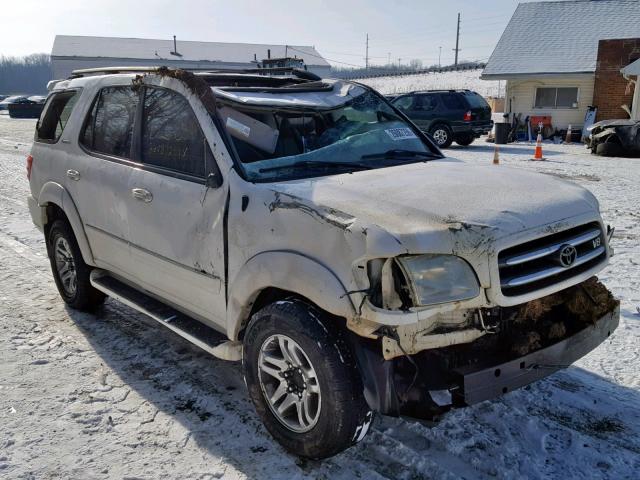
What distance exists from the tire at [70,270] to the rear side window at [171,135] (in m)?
1.45

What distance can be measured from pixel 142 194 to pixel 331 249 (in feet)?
5.55

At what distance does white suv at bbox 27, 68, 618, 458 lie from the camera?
248 centimetres

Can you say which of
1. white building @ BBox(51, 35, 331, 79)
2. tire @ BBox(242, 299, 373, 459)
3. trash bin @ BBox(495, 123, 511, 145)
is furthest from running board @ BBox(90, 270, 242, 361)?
white building @ BBox(51, 35, 331, 79)

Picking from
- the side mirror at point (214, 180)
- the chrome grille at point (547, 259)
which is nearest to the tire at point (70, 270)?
the side mirror at point (214, 180)

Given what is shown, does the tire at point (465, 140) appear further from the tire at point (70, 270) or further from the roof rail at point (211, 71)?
the tire at point (70, 270)

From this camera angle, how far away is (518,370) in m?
2.61

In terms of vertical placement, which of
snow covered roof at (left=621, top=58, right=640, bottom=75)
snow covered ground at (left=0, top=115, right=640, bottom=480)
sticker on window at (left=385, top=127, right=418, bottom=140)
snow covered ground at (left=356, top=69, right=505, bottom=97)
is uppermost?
snow covered ground at (left=356, top=69, right=505, bottom=97)

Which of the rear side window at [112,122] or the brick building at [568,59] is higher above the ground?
the brick building at [568,59]

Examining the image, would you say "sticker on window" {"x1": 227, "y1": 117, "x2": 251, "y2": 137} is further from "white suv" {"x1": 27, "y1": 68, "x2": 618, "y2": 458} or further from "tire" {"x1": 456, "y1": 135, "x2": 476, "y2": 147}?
"tire" {"x1": 456, "y1": 135, "x2": 476, "y2": 147}

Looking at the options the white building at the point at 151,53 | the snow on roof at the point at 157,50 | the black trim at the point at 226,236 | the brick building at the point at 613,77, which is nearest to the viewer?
the black trim at the point at 226,236

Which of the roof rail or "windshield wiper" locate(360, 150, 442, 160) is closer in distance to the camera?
"windshield wiper" locate(360, 150, 442, 160)

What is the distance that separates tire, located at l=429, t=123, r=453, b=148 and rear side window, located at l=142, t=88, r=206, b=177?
50.3 feet

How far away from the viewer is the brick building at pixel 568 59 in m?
22.0

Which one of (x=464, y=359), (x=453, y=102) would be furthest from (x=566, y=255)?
(x=453, y=102)
